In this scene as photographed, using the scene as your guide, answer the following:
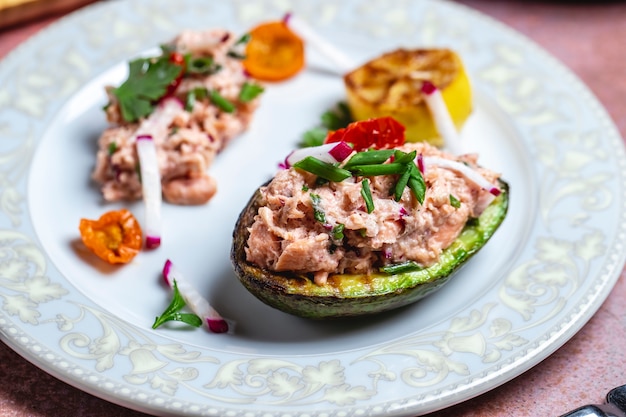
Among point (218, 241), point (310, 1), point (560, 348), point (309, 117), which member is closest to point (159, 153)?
point (218, 241)

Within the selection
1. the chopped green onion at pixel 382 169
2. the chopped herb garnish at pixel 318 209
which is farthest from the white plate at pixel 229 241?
the chopped green onion at pixel 382 169

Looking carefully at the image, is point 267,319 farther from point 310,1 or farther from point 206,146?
point 310,1

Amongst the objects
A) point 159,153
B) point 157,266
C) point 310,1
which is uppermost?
point 310,1

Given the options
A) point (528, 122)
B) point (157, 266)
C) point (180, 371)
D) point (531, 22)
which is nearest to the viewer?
point (180, 371)

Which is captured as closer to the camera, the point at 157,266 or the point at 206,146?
the point at 157,266

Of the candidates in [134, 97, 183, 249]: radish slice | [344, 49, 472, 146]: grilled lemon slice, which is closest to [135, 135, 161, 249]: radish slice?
[134, 97, 183, 249]: radish slice

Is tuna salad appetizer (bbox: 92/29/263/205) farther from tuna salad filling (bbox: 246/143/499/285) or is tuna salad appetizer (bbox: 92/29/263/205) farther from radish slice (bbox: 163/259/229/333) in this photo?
tuna salad filling (bbox: 246/143/499/285)

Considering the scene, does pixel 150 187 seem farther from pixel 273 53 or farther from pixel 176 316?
pixel 273 53

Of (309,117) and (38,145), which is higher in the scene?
(309,117)
